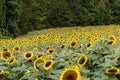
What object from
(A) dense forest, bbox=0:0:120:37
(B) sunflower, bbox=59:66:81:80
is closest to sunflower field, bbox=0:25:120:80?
(B) sunflower, bbox=59:66:81:80

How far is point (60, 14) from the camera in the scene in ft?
107

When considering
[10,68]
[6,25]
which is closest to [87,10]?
[6,25]

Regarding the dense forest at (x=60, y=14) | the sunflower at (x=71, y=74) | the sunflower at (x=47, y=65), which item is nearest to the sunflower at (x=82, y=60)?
the sunflower at (x=47, y=65)

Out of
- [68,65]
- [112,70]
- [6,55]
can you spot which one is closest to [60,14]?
[6,55]

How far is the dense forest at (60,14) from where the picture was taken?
28931 millimetres

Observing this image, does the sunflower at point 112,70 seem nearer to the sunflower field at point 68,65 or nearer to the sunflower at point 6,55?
the sunflower field at point 68,65

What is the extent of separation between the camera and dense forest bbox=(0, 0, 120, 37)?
28931 millimetres

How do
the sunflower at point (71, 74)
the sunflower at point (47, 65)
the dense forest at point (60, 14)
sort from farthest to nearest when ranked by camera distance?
1. the dense forest at point (60, 14)
2. the sunflower at point (47, 65)
3. the sunflower at point (71, 74)

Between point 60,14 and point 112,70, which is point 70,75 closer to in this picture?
point 112,70

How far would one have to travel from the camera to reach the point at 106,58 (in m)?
4.40

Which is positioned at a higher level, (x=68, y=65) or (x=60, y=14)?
(x=68, y=65)

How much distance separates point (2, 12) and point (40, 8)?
7.55m

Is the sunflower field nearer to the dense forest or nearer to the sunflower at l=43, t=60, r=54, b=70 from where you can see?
the sunflower at l=43, t=60, r=54, b=70

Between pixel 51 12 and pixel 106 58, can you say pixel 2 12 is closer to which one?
pixel 51 12
